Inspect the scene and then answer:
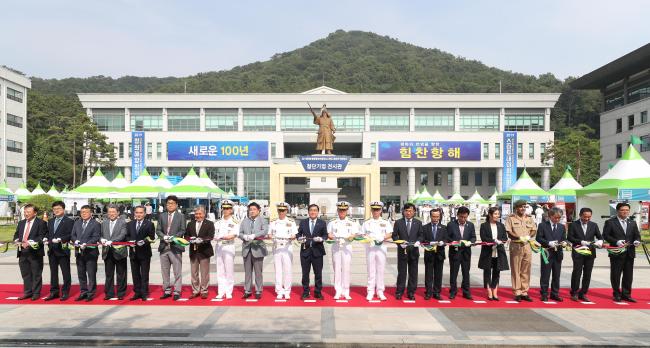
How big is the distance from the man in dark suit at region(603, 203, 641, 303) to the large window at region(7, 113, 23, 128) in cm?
6182

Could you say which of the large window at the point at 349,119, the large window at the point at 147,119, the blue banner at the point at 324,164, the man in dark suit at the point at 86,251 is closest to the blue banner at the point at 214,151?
the large window at the point at 147,119

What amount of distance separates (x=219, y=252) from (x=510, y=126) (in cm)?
6495

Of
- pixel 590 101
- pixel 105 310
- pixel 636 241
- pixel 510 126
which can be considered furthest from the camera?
pixel 590 101

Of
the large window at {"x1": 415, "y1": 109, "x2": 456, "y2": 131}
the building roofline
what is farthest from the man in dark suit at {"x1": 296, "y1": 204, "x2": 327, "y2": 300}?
the large window at {"x1": 415, "y1": 109, "x2": 456, "y2": 131}

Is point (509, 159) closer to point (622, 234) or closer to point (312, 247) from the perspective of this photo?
point (622, 234)

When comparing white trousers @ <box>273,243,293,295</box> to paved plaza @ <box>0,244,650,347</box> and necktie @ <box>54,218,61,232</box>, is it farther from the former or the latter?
necktie @ <box>54,218,61,232</box>

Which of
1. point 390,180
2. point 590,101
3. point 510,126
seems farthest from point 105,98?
point 590,101

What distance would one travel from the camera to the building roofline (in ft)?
160

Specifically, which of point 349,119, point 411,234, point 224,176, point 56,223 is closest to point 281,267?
point 411,234

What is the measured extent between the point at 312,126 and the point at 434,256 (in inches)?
2367

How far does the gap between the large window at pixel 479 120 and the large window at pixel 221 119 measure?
31.3 m

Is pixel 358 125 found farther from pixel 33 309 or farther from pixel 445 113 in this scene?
pixel 33 309

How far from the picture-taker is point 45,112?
244 ft

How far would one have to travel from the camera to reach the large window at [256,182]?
6744 centimetres
